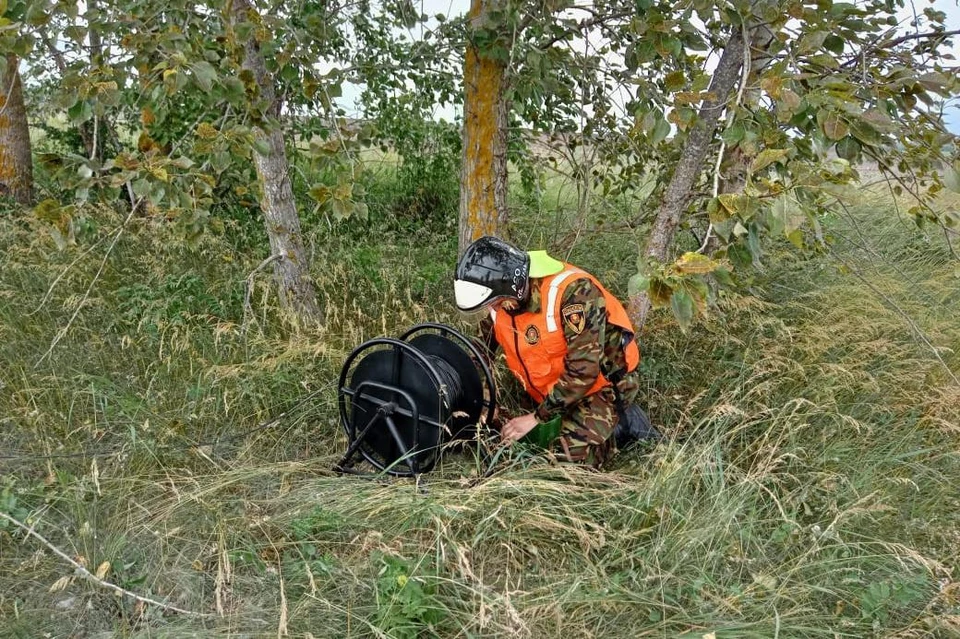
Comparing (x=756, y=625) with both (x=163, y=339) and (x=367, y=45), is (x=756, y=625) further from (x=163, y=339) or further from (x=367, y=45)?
(x=367, y=45)

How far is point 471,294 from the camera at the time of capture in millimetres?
2715

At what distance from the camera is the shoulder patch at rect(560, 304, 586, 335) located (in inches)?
112

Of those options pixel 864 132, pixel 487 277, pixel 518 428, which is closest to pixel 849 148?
pixel 864 132

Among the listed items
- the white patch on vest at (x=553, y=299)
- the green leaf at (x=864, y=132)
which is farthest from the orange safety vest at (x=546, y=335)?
the green leaf at (x=864, y=132)

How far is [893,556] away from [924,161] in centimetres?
160

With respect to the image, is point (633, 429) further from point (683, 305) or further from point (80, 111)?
Answer: point (80, 111)

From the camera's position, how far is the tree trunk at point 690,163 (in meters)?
3.16

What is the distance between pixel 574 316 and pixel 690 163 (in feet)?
3.92

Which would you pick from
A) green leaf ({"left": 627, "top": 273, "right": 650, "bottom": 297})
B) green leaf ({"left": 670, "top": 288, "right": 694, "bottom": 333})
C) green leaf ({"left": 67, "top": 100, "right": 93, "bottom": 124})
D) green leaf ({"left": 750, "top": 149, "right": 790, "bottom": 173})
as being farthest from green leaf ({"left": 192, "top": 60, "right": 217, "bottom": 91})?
green leaf ({"left": 750, "top": 149, "right": 790, "bottom": 173})

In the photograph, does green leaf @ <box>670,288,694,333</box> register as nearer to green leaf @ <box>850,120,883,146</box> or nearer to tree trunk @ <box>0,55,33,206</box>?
green leaf @ <box>850,120,883,146</box>

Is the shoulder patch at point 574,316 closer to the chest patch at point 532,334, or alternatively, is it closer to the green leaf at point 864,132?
the chest patch at point 532,334

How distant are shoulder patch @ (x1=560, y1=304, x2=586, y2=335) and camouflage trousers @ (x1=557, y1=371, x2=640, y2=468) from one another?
1.36 feet

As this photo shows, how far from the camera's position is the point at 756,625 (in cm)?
211

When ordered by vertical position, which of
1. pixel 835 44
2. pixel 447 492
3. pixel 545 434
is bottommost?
pixel 447 492
